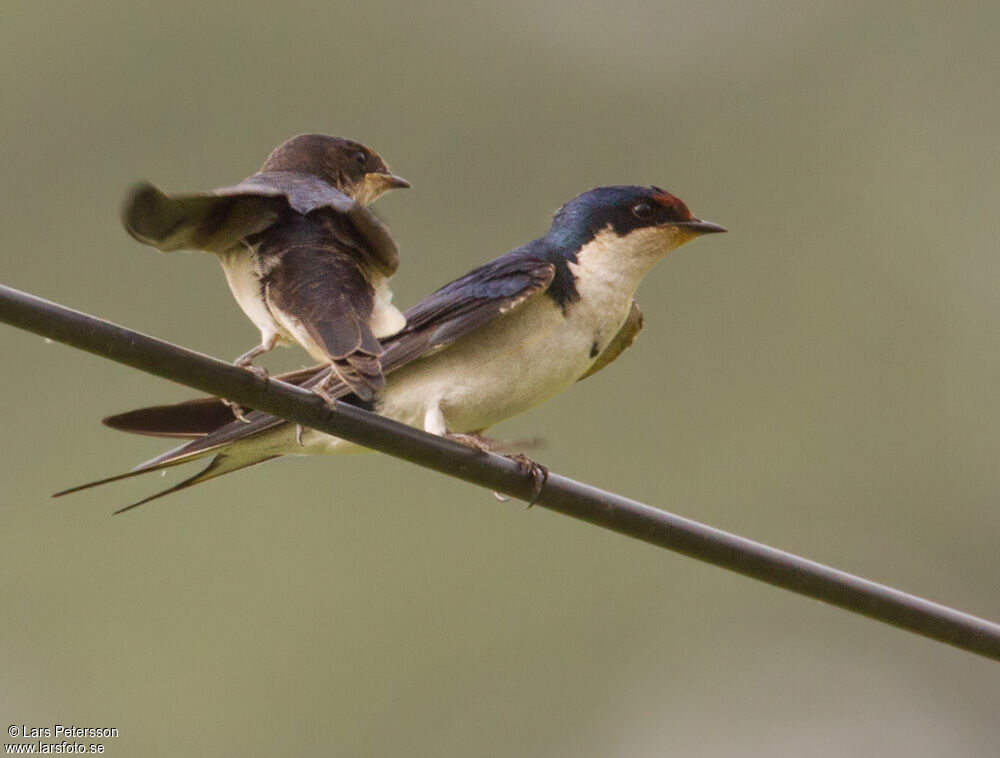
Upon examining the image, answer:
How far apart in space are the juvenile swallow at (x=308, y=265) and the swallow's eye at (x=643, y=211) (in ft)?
2.27

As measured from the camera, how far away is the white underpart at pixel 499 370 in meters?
2.52

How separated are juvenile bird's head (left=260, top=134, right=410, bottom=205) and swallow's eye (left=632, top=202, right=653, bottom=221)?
0.43 meters

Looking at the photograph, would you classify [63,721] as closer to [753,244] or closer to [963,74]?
[753,244]

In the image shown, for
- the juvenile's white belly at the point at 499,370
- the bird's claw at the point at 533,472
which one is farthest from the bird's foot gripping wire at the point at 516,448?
the juvenile's white belly at the point at 499,370

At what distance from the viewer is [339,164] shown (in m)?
2.62

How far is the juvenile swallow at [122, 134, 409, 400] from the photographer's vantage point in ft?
6.46

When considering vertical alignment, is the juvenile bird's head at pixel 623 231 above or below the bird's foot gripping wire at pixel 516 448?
above

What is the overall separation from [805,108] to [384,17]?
7.23ft

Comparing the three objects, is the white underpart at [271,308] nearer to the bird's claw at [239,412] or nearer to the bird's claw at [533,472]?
the bird's claw at [239,412]

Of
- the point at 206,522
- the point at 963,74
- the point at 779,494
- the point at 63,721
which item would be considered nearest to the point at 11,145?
the point at 206,522

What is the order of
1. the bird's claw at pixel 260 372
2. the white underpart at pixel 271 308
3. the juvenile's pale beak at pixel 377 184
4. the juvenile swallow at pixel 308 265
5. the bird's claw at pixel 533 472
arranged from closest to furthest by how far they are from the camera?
the bird's claw at pixel 260 372 → the bird's claw at pixel 533 472 → the juvenile swallow at pixel 308 265 → the white underpart at pixel 271 308 → the juvenile's pale beak at pixel 377 184

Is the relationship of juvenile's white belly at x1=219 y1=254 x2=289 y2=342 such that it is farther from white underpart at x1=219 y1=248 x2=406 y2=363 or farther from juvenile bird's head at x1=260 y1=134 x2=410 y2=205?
juvenile bird's head at x1=260 y1=134 x2=410 y2=205

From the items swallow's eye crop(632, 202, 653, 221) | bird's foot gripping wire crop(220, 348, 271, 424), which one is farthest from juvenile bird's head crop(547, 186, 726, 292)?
bird's foot gripping wire crop(220, 348, 271, 424)

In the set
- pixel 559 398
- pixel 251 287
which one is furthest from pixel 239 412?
pixel 559 398
